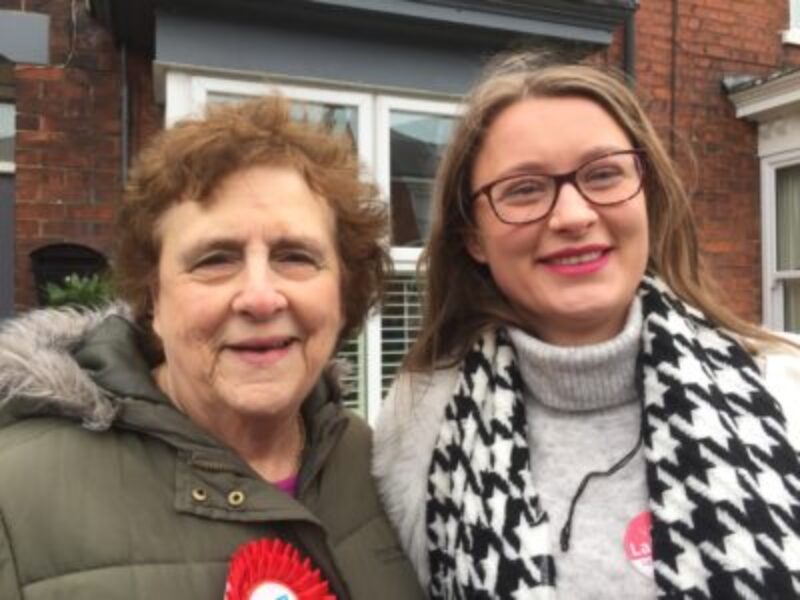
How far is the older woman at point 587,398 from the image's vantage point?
1.49 m

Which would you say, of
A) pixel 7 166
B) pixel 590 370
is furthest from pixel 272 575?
pixel 7 166

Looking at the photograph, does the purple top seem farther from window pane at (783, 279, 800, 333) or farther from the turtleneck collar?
window pane at (783, 279, 800, 333)

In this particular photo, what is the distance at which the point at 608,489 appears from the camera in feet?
5.16

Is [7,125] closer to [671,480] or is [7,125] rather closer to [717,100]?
[671,480]

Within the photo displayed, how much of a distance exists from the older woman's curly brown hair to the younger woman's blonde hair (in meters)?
0.22

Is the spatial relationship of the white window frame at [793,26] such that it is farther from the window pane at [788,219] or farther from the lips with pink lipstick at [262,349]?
the lips with pink lipstick at [262,349]

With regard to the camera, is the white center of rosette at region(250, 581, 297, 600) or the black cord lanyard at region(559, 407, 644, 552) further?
the black cord lanyard at region(559, 407, 644, 552)

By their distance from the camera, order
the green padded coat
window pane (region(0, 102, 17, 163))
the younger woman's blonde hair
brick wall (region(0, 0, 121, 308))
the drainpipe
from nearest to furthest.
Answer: the green padded coat
the younger woman's blonde hair
brick wall (region(0, 0, 121, 308))
window pane (region(0, 102, 17, 163))
the drainpipe

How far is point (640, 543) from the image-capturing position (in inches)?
59.3

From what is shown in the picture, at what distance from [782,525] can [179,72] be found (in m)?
3.04

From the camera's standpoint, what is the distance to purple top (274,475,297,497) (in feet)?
5.28

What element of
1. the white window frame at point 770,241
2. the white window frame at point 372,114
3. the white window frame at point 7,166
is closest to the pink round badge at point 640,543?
the white window frame at point 372,114

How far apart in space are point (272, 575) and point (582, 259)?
0.76m

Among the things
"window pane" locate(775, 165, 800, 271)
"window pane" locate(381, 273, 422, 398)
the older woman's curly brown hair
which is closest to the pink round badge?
the older woman's curly brown hair
